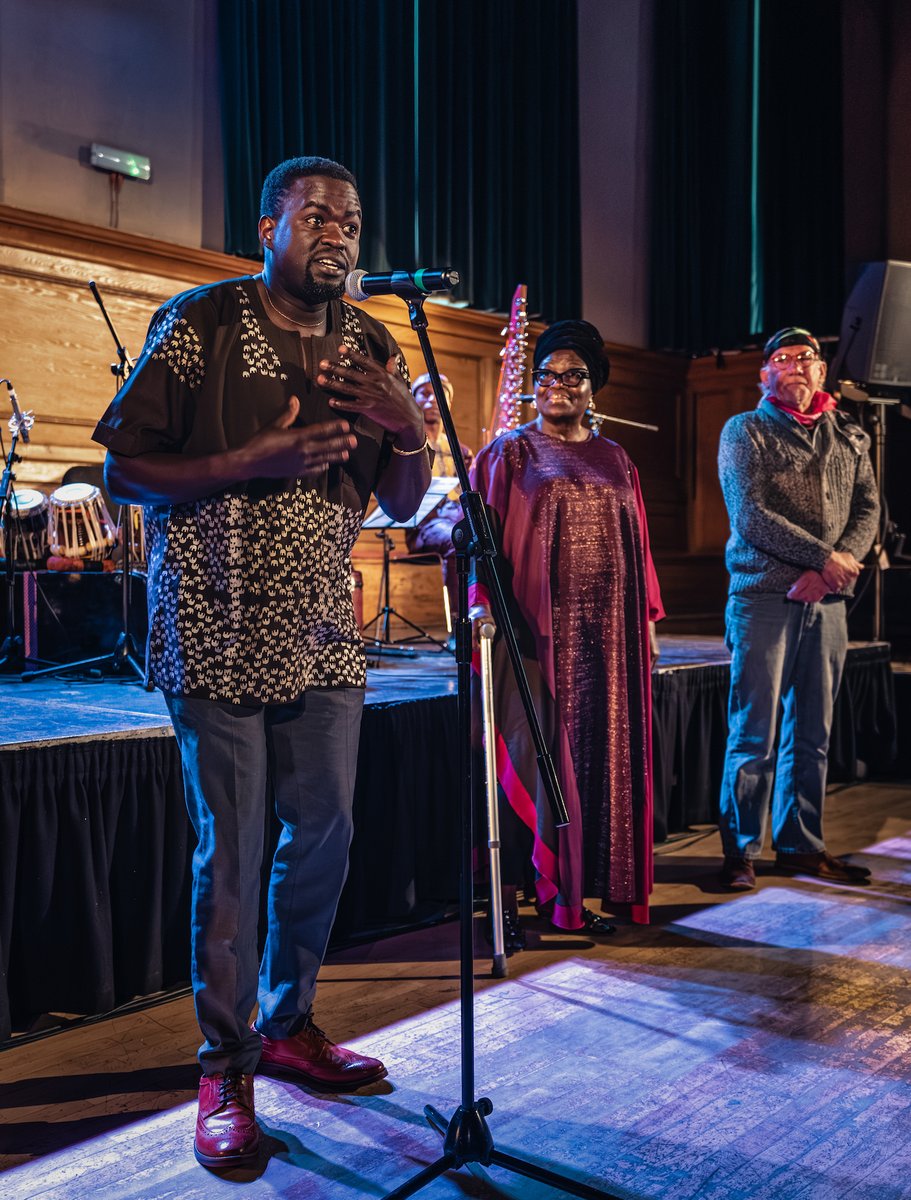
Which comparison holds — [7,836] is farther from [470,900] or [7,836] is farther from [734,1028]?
[734,1028]

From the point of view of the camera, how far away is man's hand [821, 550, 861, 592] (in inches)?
137

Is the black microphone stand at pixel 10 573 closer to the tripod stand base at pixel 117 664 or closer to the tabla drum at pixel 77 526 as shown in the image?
the tripod stand base at pixel 117 664

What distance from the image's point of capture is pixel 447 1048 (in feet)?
7.52

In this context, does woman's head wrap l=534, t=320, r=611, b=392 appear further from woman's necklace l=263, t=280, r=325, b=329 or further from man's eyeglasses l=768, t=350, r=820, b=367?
woman's necklace l=263, t=280, r=325, b=329

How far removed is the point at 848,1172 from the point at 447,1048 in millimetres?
814

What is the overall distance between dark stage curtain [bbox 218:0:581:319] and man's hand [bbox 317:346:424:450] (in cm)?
504

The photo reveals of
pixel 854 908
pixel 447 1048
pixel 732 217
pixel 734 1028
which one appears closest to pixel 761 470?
pixel 854 908

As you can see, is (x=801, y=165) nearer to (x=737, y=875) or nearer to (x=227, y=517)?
(x=737, y=875)

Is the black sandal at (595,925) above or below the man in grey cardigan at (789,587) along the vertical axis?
below

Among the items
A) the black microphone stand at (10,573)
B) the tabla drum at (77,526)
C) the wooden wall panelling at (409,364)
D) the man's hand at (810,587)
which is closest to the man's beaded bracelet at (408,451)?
the man's hand at (810,587)

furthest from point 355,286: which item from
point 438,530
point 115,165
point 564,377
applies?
point 115,165

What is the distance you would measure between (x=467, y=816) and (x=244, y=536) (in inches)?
23.0

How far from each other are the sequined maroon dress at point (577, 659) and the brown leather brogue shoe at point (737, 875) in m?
0.58

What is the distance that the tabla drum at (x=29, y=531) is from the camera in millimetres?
4723
